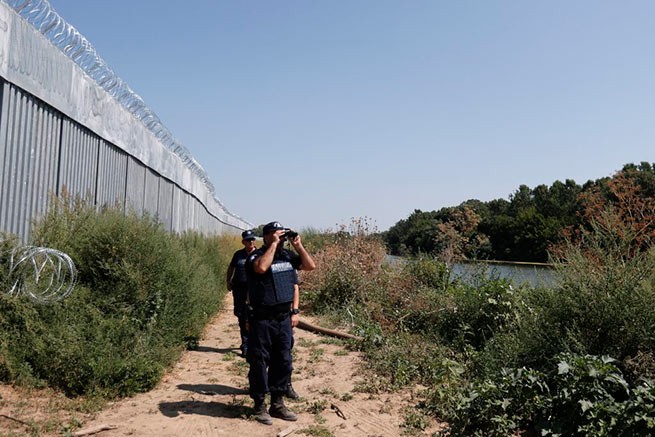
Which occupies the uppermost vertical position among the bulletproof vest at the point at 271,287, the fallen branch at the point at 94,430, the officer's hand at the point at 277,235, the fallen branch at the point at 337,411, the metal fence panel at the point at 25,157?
the metal fence panel at the point at 25,157

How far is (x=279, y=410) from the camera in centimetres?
483

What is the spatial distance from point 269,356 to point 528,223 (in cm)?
2974

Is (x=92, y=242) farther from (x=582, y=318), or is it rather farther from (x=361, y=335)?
(x=582, y=318)

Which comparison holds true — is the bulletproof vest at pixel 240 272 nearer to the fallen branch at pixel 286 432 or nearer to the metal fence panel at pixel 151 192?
the fallen branch at pixel 286 432

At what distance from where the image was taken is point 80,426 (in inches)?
172

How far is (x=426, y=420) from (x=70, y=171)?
6282 millimetres

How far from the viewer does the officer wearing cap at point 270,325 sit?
4.77 m

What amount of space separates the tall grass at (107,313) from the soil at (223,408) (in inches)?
9.8

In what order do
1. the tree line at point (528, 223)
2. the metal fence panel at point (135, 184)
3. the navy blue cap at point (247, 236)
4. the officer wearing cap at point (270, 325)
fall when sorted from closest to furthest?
the officer wearing cap at point (270, 325) < the navy blue cap at point (247, 236) < the tree line at point (528, 223) < the metal fence panel at point (135, 184)

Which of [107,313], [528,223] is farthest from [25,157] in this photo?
[528,223]

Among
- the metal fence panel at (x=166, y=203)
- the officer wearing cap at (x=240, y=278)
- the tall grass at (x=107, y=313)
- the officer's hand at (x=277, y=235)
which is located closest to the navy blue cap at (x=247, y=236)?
the officer wearing cap at (x=240, y=278)

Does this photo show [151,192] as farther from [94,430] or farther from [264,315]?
[94,430]

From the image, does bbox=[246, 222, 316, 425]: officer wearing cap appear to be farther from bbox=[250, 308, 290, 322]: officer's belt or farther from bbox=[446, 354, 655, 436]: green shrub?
bbox=[446, 354, 655, 436]: green shrub

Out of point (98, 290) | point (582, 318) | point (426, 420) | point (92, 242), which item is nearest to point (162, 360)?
point (98, 290)
